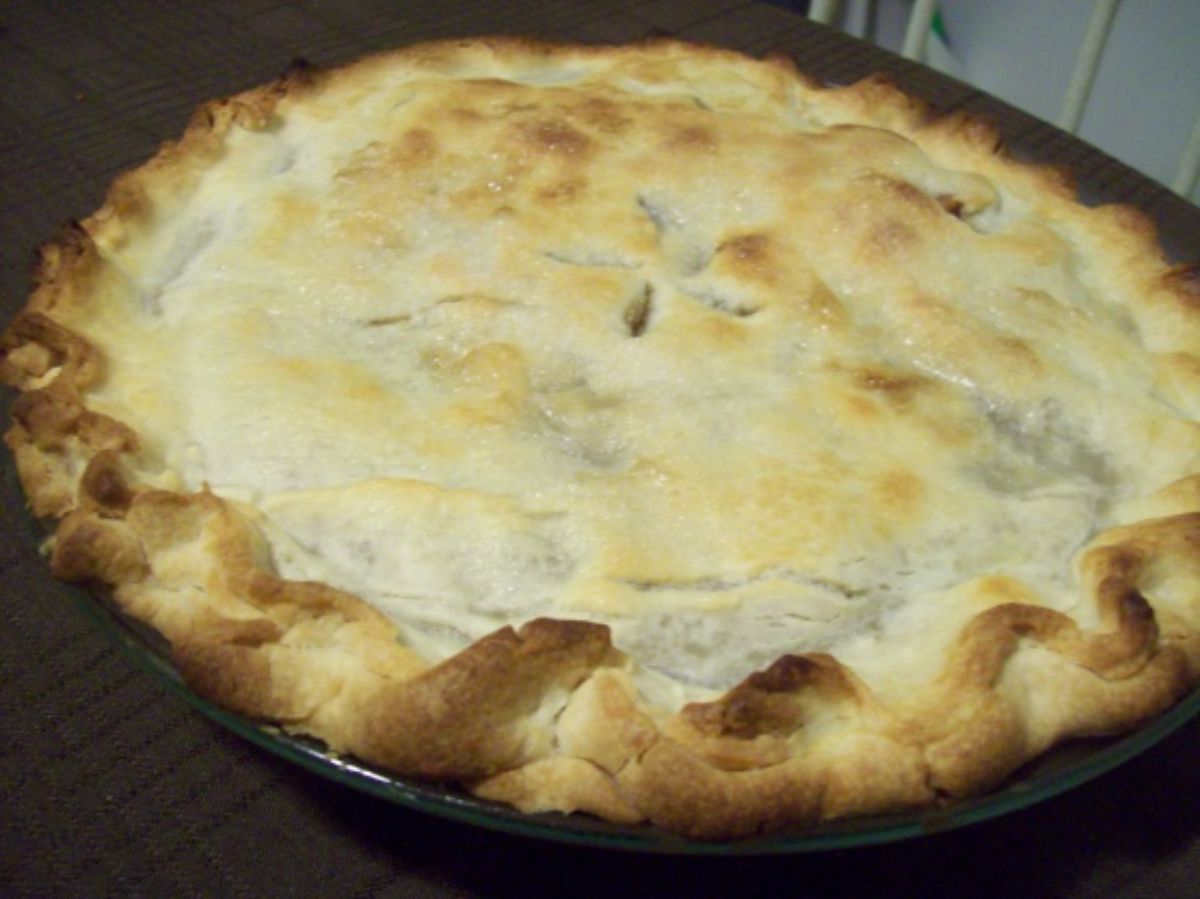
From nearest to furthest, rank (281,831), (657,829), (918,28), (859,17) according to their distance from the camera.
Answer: (657,829), (281,831), (918,28), (859,17)

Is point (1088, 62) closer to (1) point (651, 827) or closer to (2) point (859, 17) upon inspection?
(2) point (859, 17)

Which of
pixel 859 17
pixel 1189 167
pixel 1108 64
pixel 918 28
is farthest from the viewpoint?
pixel 859 17

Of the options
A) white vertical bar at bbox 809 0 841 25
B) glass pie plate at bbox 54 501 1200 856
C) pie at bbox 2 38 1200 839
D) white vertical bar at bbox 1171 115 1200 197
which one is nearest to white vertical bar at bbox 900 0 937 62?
white vertical bar at bbox 809 0 841 25

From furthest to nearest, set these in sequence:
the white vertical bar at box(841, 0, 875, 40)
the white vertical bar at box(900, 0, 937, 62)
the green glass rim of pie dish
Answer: the white vertical bar at box(841, 0, 875, 40), the white vertical bar at box(900, 0, 937, 62), the green glass rim of pie dish

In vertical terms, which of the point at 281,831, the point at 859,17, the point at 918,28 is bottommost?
the point at 281,831

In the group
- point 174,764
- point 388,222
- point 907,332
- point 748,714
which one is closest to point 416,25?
point 388,222

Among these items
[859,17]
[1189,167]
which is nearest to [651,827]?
[1189,167]

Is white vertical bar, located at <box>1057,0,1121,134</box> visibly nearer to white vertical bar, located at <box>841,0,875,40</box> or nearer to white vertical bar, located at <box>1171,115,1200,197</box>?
white vertical bar, located at <box>1171,115,1200,197</box>
